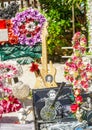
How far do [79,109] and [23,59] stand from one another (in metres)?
2.24

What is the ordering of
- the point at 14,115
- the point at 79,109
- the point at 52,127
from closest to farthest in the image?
the point at 52,127 → the point at 79,109 → the point at 14,115

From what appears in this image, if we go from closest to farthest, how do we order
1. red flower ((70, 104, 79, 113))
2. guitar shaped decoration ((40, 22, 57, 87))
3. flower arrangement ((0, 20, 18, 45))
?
red flower ((70, 104, 79, 113)) → guitar shaped decoration ((40, 22, 57, 87)) → flower arrangement ((0, 20, 18, 45))

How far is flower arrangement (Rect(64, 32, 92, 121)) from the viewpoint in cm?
533

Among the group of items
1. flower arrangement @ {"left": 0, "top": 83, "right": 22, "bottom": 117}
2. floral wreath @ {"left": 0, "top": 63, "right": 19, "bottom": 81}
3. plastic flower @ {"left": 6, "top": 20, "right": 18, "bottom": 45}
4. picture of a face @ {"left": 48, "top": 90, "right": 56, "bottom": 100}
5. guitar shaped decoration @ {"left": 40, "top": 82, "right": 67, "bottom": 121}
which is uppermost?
plastic flower @ {"left": 6, "top": 20, "right": 18, "bottom": 45}

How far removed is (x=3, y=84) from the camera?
630 cm

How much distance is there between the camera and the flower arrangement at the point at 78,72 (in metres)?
5.33

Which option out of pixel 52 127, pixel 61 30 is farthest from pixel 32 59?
pixel 61 30

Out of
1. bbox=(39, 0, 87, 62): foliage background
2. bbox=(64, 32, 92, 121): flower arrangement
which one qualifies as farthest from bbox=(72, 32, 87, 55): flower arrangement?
bbox=(39, 0, 87, 62): foliage background

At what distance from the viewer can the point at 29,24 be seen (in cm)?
707

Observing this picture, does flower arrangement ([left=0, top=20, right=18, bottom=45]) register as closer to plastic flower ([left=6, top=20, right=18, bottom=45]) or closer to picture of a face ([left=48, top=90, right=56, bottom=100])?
plastic flower ([left=6, top=20, right=18, bottom=45])

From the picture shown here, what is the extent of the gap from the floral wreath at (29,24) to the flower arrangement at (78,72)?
38.2 inches

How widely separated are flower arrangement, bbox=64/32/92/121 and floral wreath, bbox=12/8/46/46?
0.97 m

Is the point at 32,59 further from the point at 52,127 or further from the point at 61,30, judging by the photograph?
the point at 61,30

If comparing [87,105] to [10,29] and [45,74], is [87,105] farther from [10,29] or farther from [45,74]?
[10,29]
